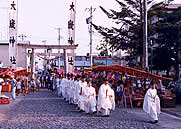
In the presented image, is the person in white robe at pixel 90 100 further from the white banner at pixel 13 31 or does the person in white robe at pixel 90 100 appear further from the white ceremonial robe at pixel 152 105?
the white banner at pixel 13 31

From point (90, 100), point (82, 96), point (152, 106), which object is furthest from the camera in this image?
point (82, 96)

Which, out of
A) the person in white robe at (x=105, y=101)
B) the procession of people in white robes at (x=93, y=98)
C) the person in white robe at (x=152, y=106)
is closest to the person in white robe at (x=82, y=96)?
the procession of people in white robes at (x=93, y=98)

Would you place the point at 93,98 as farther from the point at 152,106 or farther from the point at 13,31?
the point at 13,31

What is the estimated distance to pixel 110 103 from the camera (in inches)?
539

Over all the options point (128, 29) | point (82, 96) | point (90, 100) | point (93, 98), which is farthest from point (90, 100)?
point (128, 29)

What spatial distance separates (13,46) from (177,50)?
1747 cm

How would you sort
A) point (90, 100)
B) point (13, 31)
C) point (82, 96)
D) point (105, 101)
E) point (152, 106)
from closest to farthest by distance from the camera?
point (152, 106), point (105, 101), point (90, 100), point (82, 96), point (13, 31)

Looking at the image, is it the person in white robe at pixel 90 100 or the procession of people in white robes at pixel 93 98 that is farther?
the person in white robe at pixel 90 100

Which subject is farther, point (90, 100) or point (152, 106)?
point (90, 100)

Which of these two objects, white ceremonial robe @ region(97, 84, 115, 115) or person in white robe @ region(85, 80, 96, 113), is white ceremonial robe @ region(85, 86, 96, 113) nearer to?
person in white robe @ region(85, 80, 96, 113)

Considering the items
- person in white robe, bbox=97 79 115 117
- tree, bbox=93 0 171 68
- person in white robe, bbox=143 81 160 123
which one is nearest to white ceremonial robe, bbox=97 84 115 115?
person in white robe, bbox=97 79 115 117

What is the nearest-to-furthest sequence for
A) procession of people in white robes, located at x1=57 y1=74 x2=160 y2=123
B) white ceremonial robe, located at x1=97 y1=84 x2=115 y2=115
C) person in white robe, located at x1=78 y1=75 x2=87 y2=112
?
procession of people in white robes, located at x1=57 y1=74 x2=160 y2=123
white ceremonial robe, located at x1=97 y1=84 x2=115 y2=115
person in white robe, located at x1=78 y1=75 x2=87 y2=112

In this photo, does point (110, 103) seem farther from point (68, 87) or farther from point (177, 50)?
point (177, 50)

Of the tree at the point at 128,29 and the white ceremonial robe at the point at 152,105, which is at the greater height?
the tree at the point at 128,29
